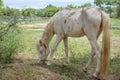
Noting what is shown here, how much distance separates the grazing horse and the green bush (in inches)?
25.5

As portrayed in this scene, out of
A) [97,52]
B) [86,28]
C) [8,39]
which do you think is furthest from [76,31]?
[8,39]

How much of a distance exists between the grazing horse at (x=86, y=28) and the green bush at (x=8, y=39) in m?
0.65

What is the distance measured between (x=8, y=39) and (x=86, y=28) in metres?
1.94

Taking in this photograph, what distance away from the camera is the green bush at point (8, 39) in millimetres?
6523

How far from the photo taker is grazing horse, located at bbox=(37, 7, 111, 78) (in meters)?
6.54

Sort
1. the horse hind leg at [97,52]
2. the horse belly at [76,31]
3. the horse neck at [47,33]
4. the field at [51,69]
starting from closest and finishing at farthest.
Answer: the field at [51,69] < the horse hind leg at [97,52] < the horse belly at [76,31] < the horse neck at [47,33]

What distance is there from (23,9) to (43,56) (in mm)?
1328

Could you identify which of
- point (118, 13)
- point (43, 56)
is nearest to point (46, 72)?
point (43, 56)

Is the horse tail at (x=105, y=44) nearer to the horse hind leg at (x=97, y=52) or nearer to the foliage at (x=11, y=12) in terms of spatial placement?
the horse hind leg at (x=97, y=52)

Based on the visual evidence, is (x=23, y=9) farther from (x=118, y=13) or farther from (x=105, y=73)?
(x=118, y=13)

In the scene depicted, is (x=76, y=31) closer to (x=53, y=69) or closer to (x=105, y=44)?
(x=105, y=44)

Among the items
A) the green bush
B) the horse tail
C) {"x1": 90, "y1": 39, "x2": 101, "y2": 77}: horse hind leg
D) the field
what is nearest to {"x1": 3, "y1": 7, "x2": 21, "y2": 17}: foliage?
the green bush

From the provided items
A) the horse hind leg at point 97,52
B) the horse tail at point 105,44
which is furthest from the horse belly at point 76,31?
the horse tail at point 105,44

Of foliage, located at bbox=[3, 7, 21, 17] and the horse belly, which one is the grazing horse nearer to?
the horse belly
